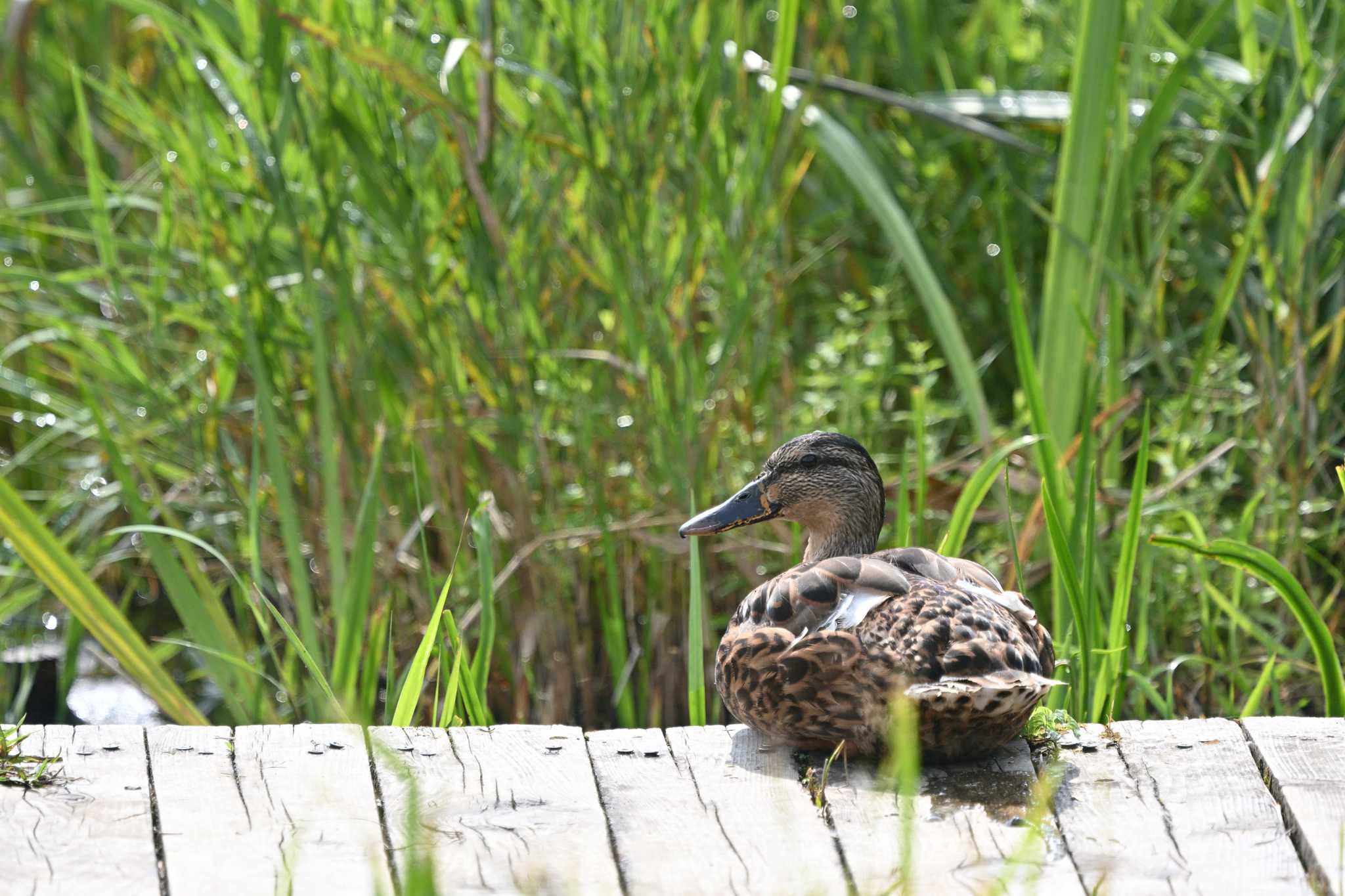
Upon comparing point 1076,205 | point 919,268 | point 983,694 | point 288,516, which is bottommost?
point 288,516

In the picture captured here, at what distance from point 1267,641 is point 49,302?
343cm

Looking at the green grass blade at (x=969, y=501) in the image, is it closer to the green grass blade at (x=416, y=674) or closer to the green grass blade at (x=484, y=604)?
the green grass blade at (x=484, y=604)

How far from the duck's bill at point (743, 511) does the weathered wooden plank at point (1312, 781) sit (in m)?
0.89

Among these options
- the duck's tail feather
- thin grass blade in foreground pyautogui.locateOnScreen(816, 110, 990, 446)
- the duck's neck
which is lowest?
the duck's neck

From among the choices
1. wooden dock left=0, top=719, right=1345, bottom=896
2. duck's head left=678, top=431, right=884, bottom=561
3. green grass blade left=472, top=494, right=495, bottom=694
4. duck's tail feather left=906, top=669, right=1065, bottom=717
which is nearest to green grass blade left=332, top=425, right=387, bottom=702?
green grass blade left=472, top=494, right=495, bottom=694

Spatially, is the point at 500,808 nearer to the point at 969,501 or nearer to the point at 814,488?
the point at 814,488

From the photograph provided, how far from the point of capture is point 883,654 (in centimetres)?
221

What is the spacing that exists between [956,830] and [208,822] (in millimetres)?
988

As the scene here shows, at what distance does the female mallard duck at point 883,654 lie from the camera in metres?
2.14

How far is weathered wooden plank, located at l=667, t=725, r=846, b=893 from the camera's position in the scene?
1914mm

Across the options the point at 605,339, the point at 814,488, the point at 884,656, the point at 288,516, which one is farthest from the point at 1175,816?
the point at 605,339

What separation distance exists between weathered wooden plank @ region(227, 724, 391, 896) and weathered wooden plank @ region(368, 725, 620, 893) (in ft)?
0.12

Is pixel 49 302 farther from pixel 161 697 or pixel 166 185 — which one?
pixel 161 697

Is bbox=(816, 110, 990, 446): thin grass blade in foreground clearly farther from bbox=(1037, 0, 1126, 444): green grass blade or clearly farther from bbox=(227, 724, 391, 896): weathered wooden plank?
bbox=(227, 724, 391, 896): weathered wooden plank
